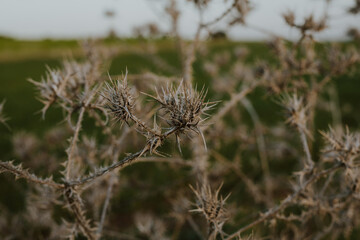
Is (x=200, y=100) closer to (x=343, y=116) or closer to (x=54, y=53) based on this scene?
(x=343, y=116)

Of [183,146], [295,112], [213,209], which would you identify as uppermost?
[295,112]

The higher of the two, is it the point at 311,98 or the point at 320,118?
the point at 311,98

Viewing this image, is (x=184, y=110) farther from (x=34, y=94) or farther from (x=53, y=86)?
(x=34, y=94)

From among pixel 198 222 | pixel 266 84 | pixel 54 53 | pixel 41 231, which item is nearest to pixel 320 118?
pixel 198 222

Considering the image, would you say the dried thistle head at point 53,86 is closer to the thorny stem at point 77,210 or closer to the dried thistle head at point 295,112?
the thorny stem at point 77,210

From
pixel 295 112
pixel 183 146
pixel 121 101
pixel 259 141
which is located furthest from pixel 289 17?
pixel 259 141

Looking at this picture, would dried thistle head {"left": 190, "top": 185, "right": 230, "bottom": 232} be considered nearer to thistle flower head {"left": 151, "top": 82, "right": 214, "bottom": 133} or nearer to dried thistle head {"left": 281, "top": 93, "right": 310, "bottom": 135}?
thistle flower head {"left": 151, "top": 82, "right": 214, "bottom": 133}

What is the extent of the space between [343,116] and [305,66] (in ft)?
25.7

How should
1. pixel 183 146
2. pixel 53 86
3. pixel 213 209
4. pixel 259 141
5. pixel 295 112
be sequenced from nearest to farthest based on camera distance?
pixel 213 209 → pixel 183 146 → pixel 53 86 → pixel 295 112 → pixel 259 141

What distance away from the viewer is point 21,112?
36.8 ft

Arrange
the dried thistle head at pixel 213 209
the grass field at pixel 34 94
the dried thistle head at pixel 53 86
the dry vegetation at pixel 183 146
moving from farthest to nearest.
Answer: the grass field at pixel 34 94 < the dried thistle head at pixel 53 86 < the dried thistle head at pixel 213 209 < the dry vegetation at pixel 183 146

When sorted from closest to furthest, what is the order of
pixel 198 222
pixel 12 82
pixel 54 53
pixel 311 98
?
pixel 311 98 → pixel 198 222 → pixel 12 82 → pixel 54 53

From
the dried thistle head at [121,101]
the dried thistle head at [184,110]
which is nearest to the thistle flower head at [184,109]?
the dried thistle head at [184,110]

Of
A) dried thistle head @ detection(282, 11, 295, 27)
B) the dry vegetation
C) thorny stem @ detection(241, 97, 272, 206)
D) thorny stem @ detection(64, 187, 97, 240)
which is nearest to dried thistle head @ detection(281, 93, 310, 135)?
the dry vegetation
